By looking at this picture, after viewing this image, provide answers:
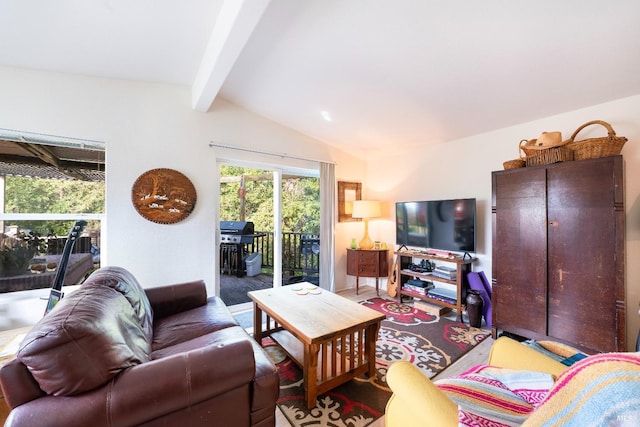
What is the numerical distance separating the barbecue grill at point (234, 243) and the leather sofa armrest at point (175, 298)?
1441 mm

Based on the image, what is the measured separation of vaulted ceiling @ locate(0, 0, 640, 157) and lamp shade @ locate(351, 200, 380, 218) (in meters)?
1.43

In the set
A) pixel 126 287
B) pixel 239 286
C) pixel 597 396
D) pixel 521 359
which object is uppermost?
pixel 597 396

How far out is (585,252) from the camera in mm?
1988

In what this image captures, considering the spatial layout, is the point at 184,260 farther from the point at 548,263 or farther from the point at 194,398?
the point at 548,263

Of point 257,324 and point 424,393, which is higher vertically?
point 424,393

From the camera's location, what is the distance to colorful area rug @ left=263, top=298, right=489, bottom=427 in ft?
5.17

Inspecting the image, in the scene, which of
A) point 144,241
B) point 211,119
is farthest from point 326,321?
point 211,119

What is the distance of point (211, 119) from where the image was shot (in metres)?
2.97

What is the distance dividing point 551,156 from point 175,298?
3.33 metres

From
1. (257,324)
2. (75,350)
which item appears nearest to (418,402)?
(75,350)

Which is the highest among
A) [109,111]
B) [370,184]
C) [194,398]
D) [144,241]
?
[109,111]

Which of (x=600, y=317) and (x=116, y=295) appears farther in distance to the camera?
(x=600, y=317)

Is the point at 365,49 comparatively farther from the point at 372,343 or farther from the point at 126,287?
the point at 126,287

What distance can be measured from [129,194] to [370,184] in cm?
330
